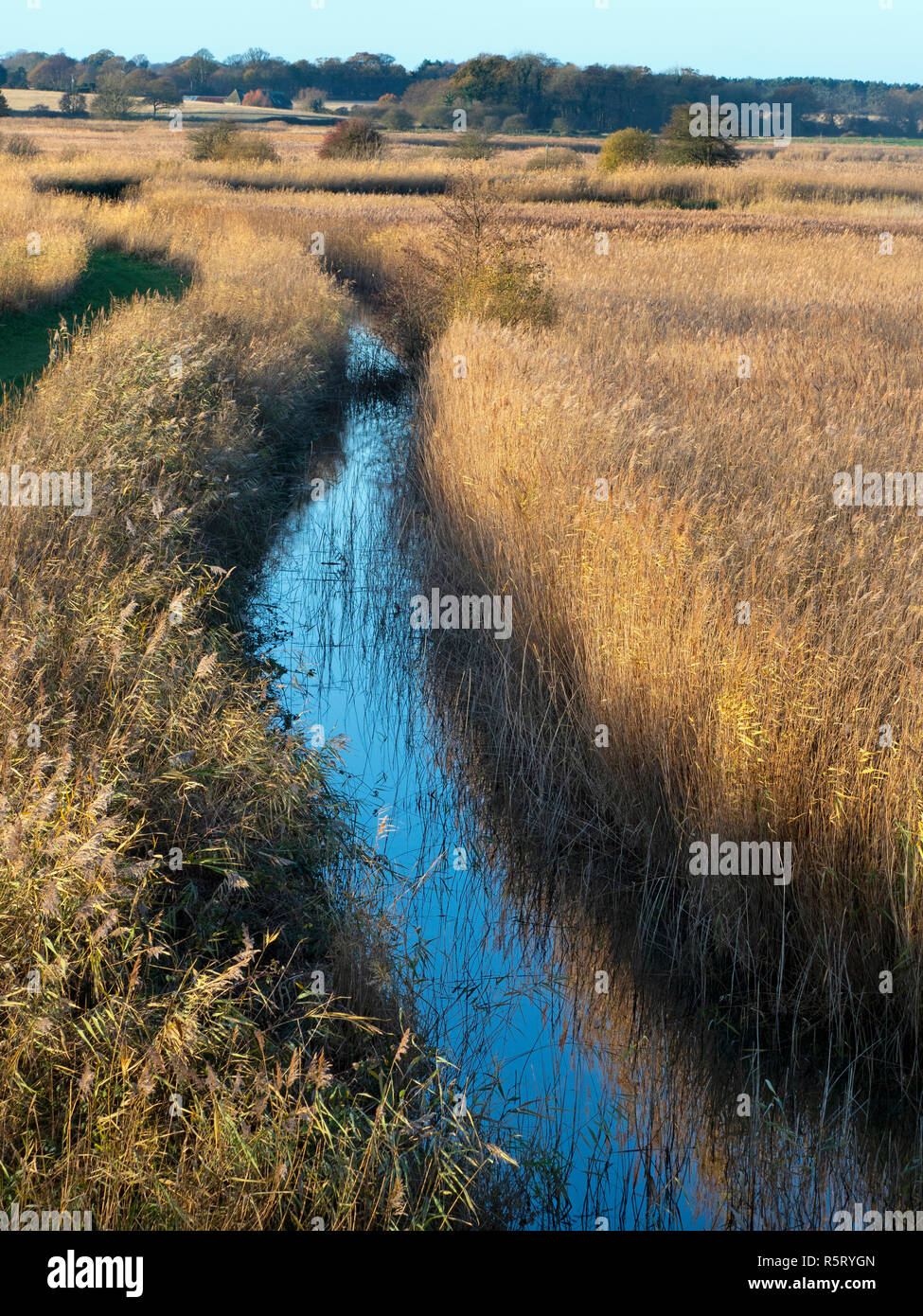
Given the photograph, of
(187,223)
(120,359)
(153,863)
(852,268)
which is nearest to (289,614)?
(120,359)

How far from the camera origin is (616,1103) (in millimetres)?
3391

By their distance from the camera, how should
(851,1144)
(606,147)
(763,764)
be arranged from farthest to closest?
(606,147) < (763,764) < (851,1144)

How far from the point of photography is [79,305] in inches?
611

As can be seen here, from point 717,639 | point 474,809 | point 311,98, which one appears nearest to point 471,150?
point 474,809

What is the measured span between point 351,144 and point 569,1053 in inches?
1721

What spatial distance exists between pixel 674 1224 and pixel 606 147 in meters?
42.4

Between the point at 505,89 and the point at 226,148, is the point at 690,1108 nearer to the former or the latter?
the point at 226,148

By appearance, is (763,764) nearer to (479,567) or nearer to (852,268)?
(479,567)

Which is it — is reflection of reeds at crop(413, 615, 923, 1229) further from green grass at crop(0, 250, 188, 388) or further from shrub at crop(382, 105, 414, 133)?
shrub at crop(382, 105, 414, 133)

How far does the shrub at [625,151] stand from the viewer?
128 feet

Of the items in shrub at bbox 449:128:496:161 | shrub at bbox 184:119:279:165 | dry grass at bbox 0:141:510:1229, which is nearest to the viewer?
dry grass at bbox 0:141:510:1229

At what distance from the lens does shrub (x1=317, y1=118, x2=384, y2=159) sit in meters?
41.2

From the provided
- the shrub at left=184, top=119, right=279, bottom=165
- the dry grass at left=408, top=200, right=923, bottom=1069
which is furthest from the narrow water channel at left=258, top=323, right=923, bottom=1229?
the shrub at left=184, top=119, right=279, bottom=165

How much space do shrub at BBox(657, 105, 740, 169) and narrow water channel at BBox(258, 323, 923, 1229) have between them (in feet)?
128
